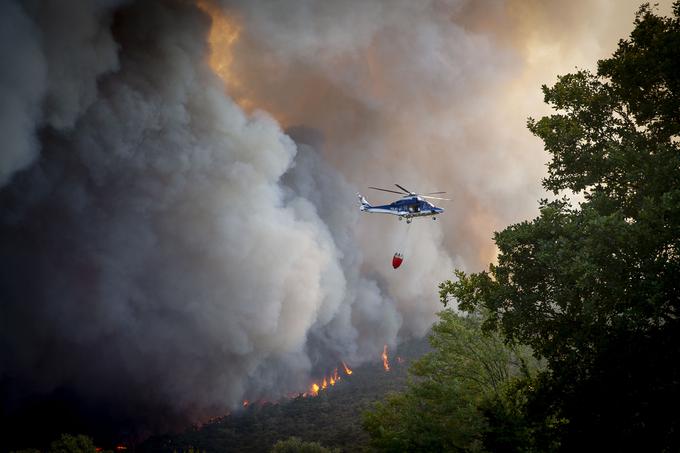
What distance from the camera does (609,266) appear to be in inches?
415

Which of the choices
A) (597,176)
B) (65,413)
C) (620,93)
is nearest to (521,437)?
(597,176)

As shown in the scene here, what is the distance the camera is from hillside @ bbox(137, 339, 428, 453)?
398ft

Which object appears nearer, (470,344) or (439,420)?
(439,420)

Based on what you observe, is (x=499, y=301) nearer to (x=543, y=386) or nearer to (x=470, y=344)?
(x=543, y=386)

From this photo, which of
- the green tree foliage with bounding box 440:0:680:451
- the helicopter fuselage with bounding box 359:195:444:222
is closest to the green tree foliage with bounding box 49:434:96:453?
the helicopter fuselage with bounding box 359:195:444:222

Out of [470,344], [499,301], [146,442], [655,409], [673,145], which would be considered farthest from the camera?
[146,442]

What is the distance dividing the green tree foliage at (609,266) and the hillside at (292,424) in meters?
99.4

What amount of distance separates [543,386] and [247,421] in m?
186

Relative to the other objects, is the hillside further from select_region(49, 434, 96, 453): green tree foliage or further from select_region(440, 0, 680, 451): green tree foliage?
select_region(440, 0, 680, 451): green tree foliage

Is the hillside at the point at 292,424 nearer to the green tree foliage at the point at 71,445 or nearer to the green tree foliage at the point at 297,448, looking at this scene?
the green tree foliage at the point at 297,448

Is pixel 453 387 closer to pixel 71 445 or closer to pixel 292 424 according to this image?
pixel 71 445

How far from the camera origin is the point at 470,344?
24.0 metres

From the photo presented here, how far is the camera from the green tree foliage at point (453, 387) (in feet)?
69.5

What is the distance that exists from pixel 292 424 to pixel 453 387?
14580 centimetres
